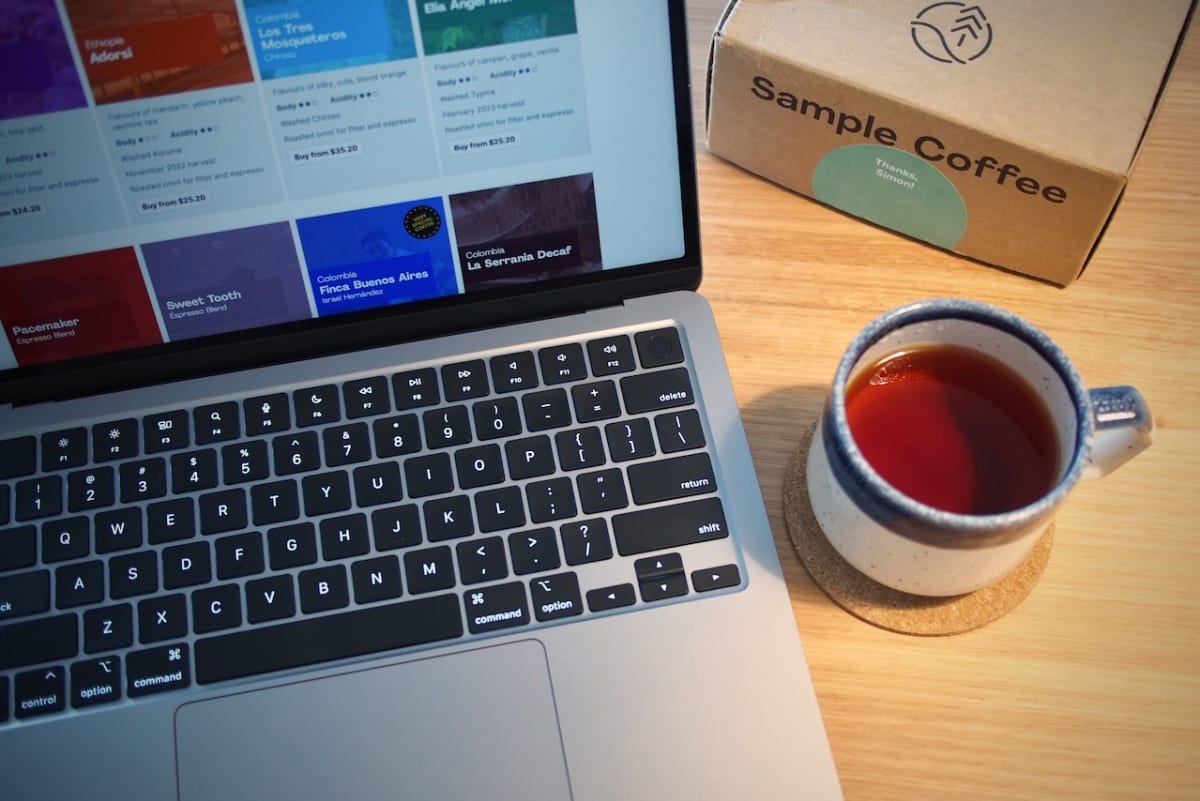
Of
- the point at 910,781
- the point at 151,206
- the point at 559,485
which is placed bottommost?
the point at 910,781

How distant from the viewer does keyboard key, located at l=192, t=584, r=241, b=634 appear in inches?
21.2

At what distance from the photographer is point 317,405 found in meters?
0.59

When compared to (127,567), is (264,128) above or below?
above

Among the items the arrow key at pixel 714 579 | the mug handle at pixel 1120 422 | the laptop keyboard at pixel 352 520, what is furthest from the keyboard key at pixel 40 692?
the mug handle at pixel 1120 422

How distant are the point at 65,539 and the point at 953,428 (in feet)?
1.48

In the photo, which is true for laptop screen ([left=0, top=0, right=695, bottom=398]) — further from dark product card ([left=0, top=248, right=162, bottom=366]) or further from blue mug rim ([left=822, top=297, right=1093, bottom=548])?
blue mug rim ([left=822, top=297, right=1093, bottom=548])

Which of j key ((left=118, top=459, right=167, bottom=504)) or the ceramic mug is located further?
j key ((left=118, top=459, right=167, bottom=504))

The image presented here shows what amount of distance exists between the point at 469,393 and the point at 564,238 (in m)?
0.10

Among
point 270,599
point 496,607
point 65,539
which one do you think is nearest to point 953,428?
point 496,607

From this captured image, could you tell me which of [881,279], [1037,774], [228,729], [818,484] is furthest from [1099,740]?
[228,729]

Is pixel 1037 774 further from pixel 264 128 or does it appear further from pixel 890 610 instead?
pixel 264 128

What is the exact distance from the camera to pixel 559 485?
0.56m

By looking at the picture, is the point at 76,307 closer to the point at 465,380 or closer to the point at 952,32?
the point at 465,380

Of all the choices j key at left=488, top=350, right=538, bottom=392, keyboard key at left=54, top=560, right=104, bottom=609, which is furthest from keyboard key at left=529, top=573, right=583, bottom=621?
keyboard key at left=54, top=560, right=104, bottom=609
